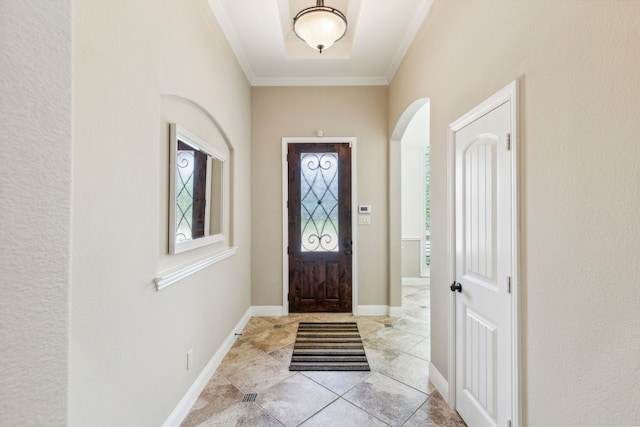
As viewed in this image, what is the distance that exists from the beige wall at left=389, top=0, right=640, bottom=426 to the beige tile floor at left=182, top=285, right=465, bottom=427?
0.93m

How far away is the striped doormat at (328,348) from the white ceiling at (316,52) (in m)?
3.14

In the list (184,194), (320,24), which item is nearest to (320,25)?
(320,24)

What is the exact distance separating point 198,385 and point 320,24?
2956mm

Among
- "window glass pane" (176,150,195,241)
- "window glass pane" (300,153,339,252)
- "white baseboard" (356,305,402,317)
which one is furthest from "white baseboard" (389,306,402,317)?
"window glass pane" (176,150,195,241)

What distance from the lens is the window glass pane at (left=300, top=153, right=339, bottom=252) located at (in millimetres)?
3746

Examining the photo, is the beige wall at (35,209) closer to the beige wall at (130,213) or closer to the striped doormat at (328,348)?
the beige wall at (130,213)

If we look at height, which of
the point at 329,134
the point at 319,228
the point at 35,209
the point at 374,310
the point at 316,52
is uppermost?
the point at 316,52

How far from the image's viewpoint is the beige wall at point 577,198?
2.82ft

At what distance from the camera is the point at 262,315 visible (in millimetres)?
3729

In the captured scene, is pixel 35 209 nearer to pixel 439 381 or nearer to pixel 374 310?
pixel 439 381

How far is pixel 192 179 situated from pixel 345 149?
2195mm

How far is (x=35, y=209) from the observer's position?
531mm

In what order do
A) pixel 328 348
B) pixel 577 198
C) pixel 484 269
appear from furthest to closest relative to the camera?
1. pixel 328 348
2. pixel 484 269
3. pixel 577 198

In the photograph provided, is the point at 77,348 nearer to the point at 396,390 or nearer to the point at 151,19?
the point at 151,19
